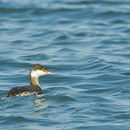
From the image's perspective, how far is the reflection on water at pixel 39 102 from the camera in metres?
10.4

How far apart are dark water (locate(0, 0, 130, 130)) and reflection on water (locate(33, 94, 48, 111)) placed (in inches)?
0.9

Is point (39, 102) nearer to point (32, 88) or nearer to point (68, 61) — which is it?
point (32, 88)

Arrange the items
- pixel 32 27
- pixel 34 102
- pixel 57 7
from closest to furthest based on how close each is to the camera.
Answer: pixel 34 102, pixel 32 27, pixel 57 7

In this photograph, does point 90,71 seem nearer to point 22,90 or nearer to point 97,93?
point 97,93

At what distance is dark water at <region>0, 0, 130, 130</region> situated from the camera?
9.78 m

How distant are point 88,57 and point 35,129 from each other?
7.13 m

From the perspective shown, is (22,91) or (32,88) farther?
(32,88)

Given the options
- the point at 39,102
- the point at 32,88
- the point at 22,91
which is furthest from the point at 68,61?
the point at 39,102

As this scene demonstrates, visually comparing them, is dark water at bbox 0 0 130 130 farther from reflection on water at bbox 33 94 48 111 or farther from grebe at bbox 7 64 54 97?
grebe at bbox 7 64 54 97

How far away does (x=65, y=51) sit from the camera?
A: 17188mm

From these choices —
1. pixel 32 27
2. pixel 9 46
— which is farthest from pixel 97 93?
pixel 32 27

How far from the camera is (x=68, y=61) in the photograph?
15.7 m

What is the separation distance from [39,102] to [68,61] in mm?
5010

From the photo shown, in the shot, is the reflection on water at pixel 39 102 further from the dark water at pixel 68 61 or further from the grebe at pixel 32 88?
the grebe at pixel 32 88
